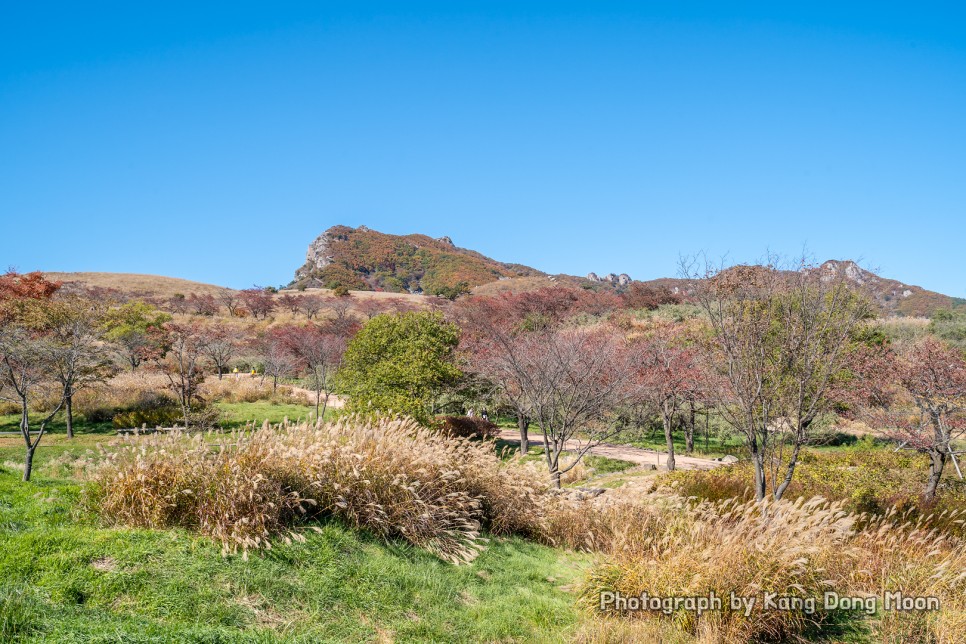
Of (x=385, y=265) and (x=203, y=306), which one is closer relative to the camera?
(x=203, y=306)

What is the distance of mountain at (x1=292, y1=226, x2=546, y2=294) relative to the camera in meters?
96.6

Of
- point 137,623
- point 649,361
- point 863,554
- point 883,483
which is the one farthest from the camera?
point 649,361

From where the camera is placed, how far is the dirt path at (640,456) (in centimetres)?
1919

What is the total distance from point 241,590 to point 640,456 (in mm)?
19522

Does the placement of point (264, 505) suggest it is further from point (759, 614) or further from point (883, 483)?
point (883, 483)

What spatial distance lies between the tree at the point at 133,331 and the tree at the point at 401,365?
1601 centimetres

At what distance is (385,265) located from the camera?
109812mm

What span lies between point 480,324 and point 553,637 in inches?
1340

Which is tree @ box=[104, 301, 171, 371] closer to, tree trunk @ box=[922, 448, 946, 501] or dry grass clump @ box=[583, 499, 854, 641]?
dry grass clump @ box=[583, 499, 854, 641]

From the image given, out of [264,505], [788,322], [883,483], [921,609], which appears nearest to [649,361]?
[883,483]

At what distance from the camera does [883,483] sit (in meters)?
12.7

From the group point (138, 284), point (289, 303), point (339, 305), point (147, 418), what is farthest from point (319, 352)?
point (138, 284)

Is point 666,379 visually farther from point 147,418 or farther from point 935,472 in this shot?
point 147,418

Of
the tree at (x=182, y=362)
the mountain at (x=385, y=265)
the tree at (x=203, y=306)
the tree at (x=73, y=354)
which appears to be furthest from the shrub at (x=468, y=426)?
the mountain at (x=385, y=265)
